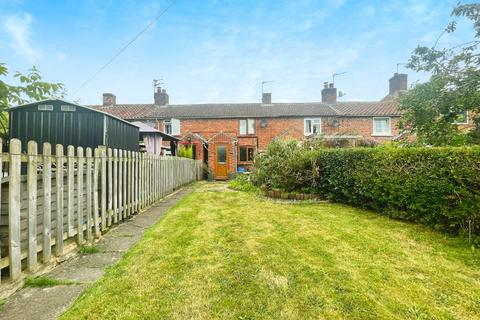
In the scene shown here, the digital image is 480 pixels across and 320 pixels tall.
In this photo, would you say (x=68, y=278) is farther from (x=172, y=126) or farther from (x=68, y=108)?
(x=172, y=126)

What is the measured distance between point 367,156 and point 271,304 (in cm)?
582

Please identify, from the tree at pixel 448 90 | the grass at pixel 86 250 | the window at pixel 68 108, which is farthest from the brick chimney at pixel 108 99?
the grass at pixel 86 250

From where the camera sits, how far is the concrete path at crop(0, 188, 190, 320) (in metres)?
2.32

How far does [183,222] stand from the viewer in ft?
18.7

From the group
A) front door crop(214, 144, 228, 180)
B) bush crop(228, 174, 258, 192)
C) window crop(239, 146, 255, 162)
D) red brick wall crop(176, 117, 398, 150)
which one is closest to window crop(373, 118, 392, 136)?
red brick wall crop(176, 117, 398, 150)

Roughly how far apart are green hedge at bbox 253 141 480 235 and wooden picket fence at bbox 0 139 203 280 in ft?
18.6

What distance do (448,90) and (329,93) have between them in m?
18.9

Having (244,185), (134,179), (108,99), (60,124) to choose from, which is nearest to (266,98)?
(108,99)

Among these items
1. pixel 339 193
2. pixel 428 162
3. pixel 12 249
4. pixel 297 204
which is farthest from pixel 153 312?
pixel 339 193

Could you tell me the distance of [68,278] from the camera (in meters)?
3.00

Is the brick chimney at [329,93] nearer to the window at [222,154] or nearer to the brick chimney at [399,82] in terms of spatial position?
the brick chimney at [399,82]

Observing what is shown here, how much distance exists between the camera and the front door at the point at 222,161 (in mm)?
20641

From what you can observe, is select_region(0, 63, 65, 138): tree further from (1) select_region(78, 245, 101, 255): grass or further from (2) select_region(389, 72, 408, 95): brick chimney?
(2) select_region(389, 72, 408, 95): brick chimney

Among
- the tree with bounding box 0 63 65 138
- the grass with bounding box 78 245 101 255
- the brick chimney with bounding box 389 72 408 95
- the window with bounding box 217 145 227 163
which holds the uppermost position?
the brick chimney with bounding box 389 72 408 95
